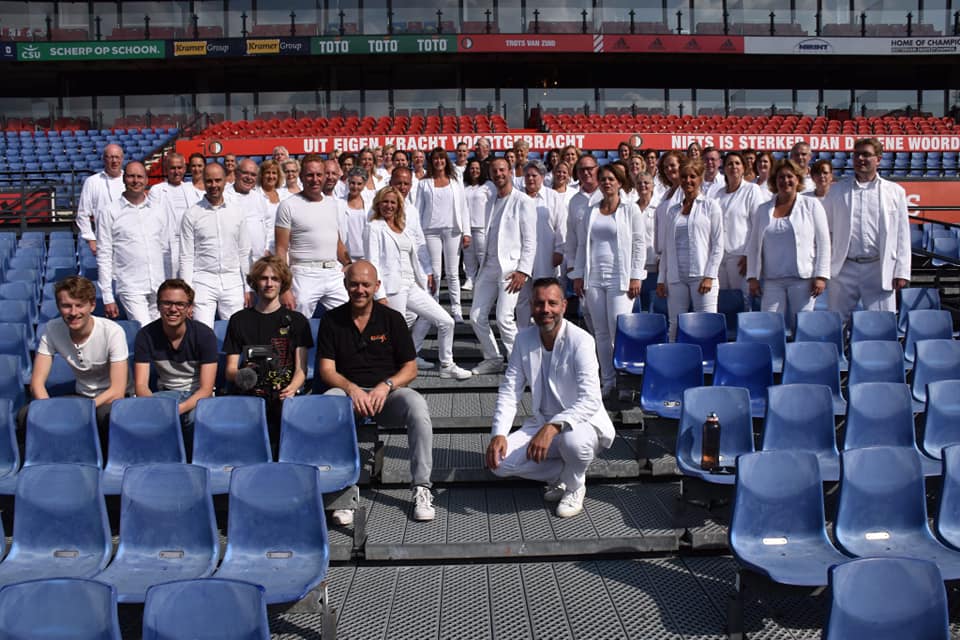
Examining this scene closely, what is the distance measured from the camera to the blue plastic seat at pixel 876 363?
571 cm

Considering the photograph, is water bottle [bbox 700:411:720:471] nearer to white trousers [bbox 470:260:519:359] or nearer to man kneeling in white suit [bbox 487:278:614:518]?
man kneeling in white suit [bbox 487:278:614:518]

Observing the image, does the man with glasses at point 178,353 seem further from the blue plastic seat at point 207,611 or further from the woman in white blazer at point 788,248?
the woman in white blazer at point 788,248

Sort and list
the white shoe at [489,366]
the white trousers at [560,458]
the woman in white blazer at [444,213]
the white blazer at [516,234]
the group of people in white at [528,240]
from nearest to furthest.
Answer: the white trousers at [560,458], the group of people in white at [528,240], the white blazer at [516,234], the white shoe at [489,366], the woman in white blazer at [444,213]

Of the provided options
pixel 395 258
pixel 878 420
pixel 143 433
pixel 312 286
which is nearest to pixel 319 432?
pixel 143 433

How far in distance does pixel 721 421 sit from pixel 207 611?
3040mm

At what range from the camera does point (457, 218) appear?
25.5 ft

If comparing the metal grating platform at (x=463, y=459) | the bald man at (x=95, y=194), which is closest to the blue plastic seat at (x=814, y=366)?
the metal grating platform at (x=463, y=459)

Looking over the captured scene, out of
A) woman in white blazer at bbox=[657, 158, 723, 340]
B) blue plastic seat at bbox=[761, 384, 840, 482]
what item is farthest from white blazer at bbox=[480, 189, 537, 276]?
blue plastic seat at bbox=[761, 384, 840, 482]

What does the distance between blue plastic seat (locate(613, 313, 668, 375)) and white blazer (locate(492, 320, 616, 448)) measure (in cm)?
153

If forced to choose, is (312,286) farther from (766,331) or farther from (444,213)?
(766,331)

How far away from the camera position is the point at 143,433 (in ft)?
15.3

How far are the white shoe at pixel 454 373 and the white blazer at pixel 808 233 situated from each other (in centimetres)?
257

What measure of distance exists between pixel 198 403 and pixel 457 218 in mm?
3711

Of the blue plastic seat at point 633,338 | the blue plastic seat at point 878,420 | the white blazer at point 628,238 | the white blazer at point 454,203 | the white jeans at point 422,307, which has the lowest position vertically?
the blue plastic seat at point 878,420
